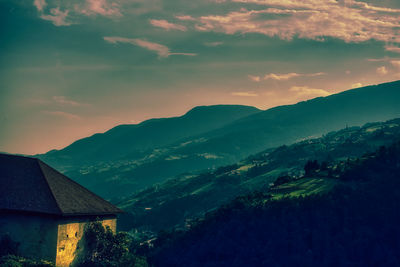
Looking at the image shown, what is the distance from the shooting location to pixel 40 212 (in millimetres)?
37812

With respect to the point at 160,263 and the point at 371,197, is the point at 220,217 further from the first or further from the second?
the point at 371,197

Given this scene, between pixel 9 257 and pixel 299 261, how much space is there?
71766 millimetres

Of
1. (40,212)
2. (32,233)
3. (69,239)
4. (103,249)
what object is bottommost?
(103,249)

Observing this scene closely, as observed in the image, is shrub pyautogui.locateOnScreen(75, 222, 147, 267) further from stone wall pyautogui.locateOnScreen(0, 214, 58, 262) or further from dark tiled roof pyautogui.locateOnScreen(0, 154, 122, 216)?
stone wall pyautogui.locateOnScreen(0, 214, 58, 262)

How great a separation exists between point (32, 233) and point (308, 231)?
8234 centimetres

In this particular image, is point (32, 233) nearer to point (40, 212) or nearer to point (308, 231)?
point (40, 212)

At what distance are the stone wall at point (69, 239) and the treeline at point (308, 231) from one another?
5120 centimetres

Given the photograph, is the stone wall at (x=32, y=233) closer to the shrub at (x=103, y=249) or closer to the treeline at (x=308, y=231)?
the shrub at (x=103, y=249)

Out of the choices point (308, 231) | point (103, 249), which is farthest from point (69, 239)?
point (308, 231)

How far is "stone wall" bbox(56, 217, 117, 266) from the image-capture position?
38.7 m

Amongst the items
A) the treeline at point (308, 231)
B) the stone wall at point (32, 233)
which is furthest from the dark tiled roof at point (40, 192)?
the treeline at point (308, 231)

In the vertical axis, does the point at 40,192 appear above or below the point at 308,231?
above

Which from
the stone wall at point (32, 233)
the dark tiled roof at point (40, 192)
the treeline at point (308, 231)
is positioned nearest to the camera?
the stone wall at point (32, 233)

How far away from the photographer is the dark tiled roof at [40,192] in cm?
A: 3859
